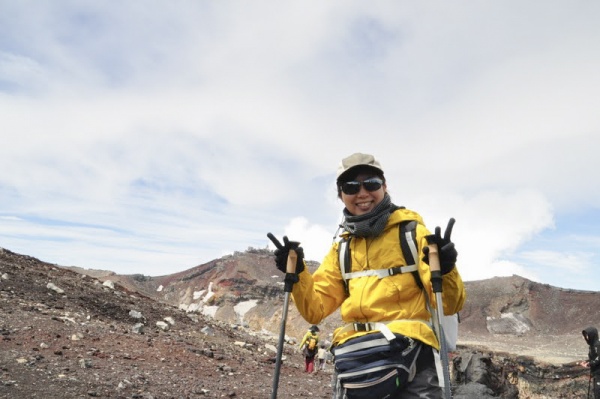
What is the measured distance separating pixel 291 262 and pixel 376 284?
0.66 meters

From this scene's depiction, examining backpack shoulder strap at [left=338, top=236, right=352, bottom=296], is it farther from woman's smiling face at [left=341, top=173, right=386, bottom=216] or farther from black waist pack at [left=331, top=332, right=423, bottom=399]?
black waist pack at [left=331, top=332, right=423, bottom=399]

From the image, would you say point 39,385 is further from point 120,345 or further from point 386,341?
point 386,341

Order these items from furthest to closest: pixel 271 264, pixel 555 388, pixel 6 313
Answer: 1. pixel 271 264
2. pixel 555 388
3. pixel 6 313

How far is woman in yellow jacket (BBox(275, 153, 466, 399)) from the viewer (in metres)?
2.88

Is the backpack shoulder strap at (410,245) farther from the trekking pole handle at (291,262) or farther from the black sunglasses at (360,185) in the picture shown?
the trekking pole handle at (291,262)

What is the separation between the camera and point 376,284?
3080mm

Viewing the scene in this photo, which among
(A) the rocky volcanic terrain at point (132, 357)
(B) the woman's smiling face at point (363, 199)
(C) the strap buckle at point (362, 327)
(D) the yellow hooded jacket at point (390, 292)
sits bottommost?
(A) the rocky volcanic terrain at point (132, 357)

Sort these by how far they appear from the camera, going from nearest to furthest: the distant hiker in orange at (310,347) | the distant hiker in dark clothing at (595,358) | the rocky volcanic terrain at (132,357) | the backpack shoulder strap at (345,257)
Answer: the backpack shoulder strap at (345,257) → the rocky volcanic terrain at (132,357) → the distant hiker in dark clothing at (595,358) → the distant hiker in orange at (310,347)

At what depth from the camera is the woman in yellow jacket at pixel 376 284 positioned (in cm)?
288

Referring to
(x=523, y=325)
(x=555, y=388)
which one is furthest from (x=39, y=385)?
(x=523, y=325)

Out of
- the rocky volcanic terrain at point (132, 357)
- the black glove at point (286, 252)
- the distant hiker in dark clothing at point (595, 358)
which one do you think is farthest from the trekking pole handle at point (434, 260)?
the distant hiker in dark clothing at point (595, 358)

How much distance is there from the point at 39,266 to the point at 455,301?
622 inches

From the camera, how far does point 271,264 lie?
59375 mm

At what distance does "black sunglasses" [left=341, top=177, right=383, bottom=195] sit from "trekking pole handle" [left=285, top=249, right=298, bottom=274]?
0.60 metres
